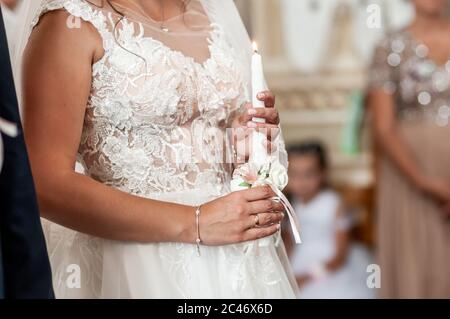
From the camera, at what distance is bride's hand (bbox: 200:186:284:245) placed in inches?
82.8

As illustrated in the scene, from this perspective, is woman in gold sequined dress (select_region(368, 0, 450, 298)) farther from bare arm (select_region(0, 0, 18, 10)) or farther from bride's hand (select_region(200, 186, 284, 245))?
bride's hand (select_region(200, 186, 284, 245))

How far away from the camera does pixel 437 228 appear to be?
4.44m

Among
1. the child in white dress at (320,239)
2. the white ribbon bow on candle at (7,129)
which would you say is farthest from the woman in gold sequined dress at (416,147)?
the white ribbon bow on candle at (7,129)

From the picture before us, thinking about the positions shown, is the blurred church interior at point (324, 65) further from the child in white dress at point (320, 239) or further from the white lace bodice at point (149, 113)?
the white lace bodice at point (149, 113)

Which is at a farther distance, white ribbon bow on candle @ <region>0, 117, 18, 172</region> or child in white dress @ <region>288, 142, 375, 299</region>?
child in white dress @ <region>288, 142, 375, 299</region>

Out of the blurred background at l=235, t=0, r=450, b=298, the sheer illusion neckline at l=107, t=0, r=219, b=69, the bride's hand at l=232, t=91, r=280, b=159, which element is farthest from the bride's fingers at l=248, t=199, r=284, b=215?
the blurred background at l=235, t=0, r=450, b=298

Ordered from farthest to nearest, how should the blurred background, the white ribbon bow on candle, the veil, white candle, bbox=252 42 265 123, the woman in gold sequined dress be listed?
1. the blurred background
2. the woman in gold sequined dress
3. the veil
4. white candle, bbox=252 42 265 123
5. the white ribbon bow on candle

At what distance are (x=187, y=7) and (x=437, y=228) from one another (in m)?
2.27

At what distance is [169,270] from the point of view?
2.19 meters

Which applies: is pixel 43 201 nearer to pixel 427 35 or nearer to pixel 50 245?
pixel 50 245

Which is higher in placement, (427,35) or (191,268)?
(427,35)

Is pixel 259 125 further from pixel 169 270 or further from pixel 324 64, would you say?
pixel 324 64

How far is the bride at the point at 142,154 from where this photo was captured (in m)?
2.10

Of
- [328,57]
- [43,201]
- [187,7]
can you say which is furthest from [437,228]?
[43,201]
